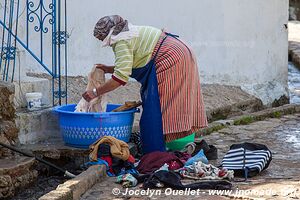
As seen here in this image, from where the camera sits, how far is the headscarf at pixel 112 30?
20.5ft

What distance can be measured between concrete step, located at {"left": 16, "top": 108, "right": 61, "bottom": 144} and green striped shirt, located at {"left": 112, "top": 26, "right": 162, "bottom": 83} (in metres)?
1.08

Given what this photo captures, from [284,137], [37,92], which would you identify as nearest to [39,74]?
[37,92]

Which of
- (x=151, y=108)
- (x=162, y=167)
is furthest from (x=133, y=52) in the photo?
(x=162, y=167)

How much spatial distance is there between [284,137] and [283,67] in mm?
2740

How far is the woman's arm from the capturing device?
6.26m

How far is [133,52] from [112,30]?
0.28m

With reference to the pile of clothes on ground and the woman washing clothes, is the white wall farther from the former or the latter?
the pile of clothes on ground

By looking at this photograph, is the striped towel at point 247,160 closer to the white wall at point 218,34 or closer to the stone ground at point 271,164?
the stone ground at point 271,164

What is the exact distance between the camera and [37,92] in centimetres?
721

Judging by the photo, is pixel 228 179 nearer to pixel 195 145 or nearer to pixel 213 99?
pixel 195 145

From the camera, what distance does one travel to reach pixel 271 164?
20.7ft

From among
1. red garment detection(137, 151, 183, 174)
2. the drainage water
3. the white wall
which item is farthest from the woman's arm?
the white wall

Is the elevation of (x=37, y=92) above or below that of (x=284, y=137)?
above

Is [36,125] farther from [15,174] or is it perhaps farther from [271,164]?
Answer: [271,164]
